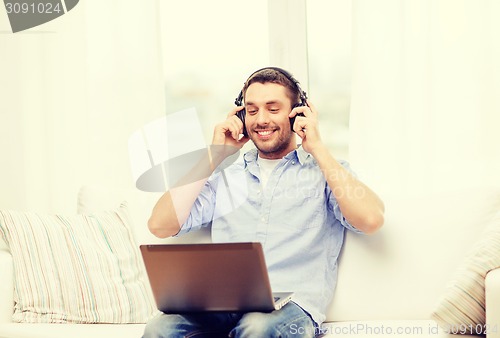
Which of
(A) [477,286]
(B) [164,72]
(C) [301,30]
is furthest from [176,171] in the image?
(A) [477,286]

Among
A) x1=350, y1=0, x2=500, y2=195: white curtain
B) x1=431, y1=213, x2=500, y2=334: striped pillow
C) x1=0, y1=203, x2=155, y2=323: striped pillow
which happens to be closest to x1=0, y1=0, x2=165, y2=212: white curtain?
x1=350, y1=0, x2=500, y2=195: white curtain

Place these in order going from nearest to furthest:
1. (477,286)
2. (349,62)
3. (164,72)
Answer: (477,286) → (349,62) → (164,72)

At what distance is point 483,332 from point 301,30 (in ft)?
5.63

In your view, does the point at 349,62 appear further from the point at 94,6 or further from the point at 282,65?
the point at 94,6

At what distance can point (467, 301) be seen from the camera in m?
1.78

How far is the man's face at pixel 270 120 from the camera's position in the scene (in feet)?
7.57

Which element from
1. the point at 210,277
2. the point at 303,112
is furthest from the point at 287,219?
the point at 210,277

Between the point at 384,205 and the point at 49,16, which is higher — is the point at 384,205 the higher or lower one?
the lower one

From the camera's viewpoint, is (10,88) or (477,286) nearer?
(477,286)

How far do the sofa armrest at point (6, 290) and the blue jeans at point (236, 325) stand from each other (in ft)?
1.70

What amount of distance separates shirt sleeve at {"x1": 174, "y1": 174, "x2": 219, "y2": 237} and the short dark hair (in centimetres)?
32

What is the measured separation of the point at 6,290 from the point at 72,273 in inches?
7.3

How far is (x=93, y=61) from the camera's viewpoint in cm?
334

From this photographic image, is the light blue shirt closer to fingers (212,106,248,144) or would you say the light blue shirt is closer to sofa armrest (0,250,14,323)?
fingers (212,106,248,144)
